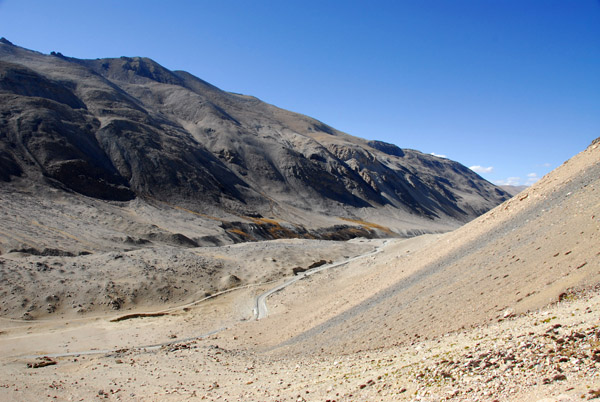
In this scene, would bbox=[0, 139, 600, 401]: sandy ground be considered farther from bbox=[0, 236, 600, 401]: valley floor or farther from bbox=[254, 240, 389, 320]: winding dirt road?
bbox=[254, 240, 389, 320]: winding dirt road

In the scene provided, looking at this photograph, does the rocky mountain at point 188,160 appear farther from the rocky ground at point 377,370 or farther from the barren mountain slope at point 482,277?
the rocky ground at point 377,370

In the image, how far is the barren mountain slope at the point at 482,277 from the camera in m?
11.8

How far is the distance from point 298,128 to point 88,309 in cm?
13937

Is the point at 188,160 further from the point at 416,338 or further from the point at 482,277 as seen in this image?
the point at 416,338

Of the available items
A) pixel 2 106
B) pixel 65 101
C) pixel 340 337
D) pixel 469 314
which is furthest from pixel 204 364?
pixel 65 101

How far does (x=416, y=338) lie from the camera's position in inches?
489

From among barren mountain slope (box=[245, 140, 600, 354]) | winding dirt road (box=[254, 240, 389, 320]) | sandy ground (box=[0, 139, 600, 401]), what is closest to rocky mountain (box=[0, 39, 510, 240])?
winding dirt road (box=[254, 240, 389, 320])

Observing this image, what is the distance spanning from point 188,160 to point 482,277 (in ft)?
257

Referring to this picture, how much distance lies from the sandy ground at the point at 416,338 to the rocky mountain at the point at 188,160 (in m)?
43.1

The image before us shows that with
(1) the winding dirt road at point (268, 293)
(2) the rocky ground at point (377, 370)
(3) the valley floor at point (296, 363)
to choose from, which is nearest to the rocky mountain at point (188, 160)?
(1) the winding dirt road at point (268, 293)

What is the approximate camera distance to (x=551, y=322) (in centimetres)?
894

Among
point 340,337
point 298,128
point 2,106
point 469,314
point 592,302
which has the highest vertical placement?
point 298,128

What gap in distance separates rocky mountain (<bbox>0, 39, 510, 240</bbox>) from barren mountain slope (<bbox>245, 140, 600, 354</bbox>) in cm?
4517

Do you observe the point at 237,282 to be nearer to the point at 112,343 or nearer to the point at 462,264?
the point at 112,343
